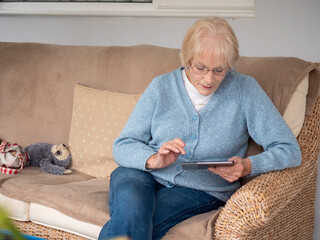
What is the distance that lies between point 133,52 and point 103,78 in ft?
0.65

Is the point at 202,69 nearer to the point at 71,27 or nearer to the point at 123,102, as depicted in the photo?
the point at 123,102

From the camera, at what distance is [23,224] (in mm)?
1960

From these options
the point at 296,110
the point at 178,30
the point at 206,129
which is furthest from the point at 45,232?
the point at 178,30

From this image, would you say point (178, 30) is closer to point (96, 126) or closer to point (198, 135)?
point (96, 126)

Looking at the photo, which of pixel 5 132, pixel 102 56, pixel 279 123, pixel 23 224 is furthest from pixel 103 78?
pixel 279 123

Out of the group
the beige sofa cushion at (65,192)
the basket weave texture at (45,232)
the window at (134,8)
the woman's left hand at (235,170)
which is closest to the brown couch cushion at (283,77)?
the woman's left hand at (235,170)

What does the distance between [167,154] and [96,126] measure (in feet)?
2.40

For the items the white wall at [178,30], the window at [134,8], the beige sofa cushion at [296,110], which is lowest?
the beige sofa cushion at [296,110]

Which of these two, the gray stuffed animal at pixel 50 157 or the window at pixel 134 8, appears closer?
the gray stuffed animal at pixel 50 157

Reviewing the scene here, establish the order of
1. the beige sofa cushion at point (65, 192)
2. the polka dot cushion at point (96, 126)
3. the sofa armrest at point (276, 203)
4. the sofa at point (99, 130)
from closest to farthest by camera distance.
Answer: the sofa armrest at point (276, 203), the sofa at point (99, 130), the beige sofa cushion at point (65, 192), the polka dot cushion at point (96, 126)

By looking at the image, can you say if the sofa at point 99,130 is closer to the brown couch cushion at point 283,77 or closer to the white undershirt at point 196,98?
the brown couch cushion at point 283,77

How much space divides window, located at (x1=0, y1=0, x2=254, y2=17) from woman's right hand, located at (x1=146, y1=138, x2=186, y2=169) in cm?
122

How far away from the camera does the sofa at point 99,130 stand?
5.04 ft

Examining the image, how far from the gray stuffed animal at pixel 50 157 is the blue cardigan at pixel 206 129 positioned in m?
0.58
